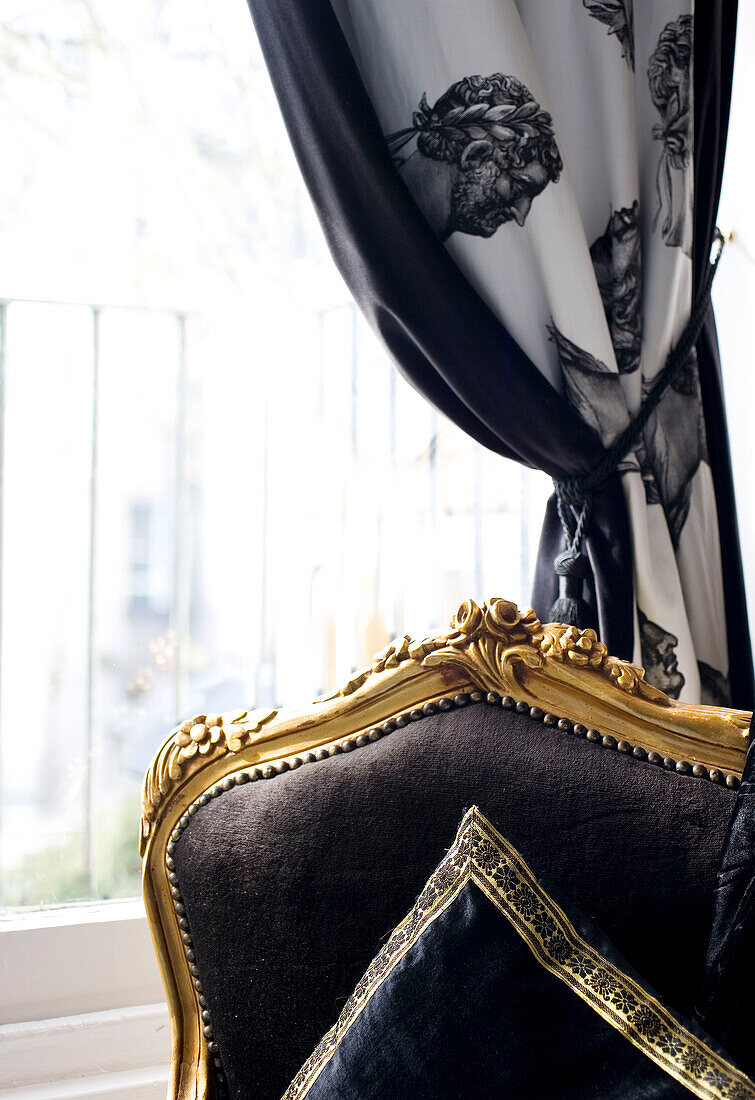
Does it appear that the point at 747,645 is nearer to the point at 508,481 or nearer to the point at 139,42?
the point at 508,481

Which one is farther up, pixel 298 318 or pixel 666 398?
pixel 298 318

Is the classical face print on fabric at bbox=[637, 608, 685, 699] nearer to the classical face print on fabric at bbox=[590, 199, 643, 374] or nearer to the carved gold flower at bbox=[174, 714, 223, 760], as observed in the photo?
the classical face print on fabric at bbox=[590, 199, 643, 374]

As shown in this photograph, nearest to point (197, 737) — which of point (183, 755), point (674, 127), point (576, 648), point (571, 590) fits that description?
point (183, 755)

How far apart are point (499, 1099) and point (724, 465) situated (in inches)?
32.6

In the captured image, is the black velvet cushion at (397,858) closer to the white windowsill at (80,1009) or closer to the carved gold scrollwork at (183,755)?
the carved gold scrollwork at (183,755)

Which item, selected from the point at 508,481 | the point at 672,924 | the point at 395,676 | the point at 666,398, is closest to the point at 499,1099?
the point at 672,924

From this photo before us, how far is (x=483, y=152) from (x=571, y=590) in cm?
55

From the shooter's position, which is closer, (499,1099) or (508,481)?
(499,1099)

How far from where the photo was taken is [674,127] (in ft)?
3.49

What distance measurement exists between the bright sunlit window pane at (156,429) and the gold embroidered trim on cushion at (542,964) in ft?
1.96

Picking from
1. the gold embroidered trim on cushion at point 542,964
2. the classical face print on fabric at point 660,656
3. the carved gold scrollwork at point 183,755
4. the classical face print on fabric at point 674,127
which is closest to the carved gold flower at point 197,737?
the carved gold scrollwork at point 183,755

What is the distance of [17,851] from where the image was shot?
115 centimetres

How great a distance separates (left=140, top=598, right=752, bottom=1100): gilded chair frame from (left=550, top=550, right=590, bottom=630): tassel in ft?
0.69

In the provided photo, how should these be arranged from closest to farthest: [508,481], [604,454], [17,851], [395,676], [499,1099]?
[499,1099]
[395,676]
[604,454]
[17,851]
[508,481]
